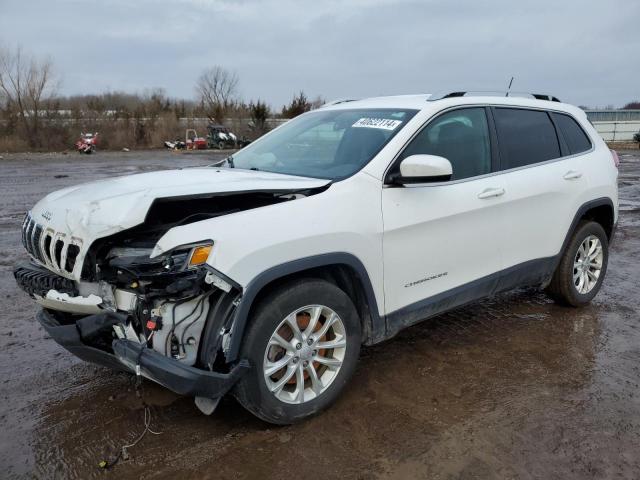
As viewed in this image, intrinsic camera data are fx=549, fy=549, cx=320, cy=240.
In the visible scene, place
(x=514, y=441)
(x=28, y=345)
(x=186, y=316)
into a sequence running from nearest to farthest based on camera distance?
1. (x=186, y=316)
2. (x=514, y=441)
3. (x=28, y=345)

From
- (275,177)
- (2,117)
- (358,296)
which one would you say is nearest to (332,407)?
(358,296)

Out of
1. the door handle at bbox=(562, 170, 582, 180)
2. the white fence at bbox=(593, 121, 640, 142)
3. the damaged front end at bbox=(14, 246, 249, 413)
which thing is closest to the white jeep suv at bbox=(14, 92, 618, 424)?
the damaged front end at bbox=(14, 246, 249, 413)

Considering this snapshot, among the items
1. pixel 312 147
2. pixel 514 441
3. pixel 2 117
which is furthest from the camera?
pixel 2 117

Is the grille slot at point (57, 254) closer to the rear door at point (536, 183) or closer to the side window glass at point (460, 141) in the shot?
the side window glass at point (460, 141)

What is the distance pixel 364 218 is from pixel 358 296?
1.62 feet

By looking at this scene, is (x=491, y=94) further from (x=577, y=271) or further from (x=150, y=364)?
(x=150, y=364)

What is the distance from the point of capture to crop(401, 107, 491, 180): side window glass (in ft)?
12.3

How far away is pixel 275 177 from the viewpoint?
3535 millimetres

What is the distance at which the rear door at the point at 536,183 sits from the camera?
421 centimetres

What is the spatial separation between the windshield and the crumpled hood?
0.25m

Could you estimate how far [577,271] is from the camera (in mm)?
5055

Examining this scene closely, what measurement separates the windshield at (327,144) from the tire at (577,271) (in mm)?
2166

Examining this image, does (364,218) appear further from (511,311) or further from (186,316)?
(511,311)

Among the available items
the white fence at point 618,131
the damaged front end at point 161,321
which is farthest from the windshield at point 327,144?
the white fence at point 618,131
